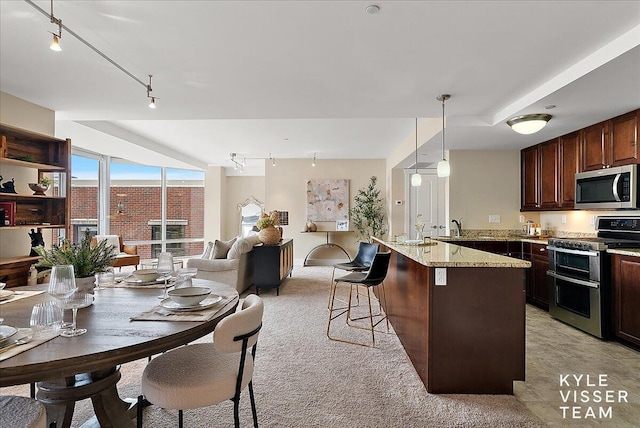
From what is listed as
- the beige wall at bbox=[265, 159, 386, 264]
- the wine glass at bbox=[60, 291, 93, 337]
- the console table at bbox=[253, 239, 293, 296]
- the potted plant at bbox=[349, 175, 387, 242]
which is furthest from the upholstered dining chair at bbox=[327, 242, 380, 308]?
the beige wall at bbox=[265, 159, 386, 264]

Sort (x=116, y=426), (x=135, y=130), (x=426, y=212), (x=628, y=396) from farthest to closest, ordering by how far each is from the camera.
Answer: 1. (x=426, y=212)
2. (x=135, y=130)
3. (x=628, y=396)
4. (x=116, y=426)

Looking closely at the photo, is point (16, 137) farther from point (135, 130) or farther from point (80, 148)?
point (80, 148)

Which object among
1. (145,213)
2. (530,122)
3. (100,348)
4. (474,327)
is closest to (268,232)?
(474,327)

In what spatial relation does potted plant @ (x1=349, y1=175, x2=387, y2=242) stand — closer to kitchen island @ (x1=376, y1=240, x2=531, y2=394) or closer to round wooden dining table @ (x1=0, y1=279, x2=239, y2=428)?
kitchen island @ (x1=376, y1=240, x2=531, y2=394)

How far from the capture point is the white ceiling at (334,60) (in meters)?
2.02

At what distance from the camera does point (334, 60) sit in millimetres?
2613

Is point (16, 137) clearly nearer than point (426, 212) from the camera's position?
Yes

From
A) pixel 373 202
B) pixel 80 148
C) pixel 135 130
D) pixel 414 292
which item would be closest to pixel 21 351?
pixel 414 292

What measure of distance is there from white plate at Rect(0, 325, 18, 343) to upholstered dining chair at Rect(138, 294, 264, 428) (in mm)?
542

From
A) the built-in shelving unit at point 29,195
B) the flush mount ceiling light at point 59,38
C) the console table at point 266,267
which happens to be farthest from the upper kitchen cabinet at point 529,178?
the built-in shelving unit at point 29,195

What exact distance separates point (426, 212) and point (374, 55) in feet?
18.4

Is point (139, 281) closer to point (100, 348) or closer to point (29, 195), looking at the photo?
point (100, 348)

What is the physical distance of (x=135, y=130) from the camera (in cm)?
568

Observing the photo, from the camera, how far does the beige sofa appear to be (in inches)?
181
